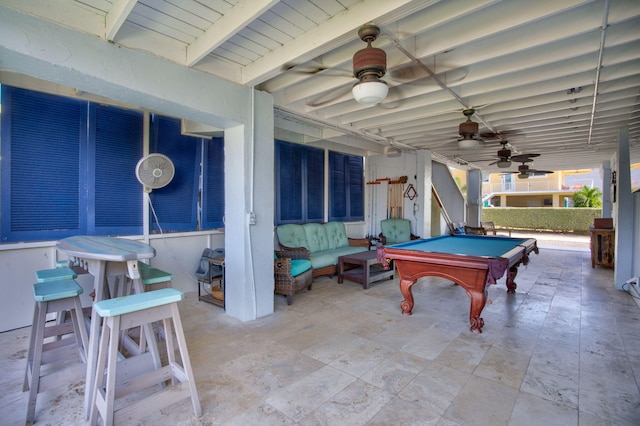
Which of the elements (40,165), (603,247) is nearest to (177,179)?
(40,165)

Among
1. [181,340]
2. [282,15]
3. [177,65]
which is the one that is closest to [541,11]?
[282,15]

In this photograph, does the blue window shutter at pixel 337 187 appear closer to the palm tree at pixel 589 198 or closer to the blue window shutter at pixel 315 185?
the blue window shutter at pixel 315 185

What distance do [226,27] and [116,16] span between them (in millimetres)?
752

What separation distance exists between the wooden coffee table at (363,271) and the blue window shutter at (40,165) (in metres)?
3.59

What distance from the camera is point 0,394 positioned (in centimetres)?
213

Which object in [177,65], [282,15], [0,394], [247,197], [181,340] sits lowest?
[0,394]

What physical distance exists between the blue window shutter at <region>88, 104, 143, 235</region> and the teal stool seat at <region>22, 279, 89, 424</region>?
1.50 metres

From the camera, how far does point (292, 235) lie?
532cm

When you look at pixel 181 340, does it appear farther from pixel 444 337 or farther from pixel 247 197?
pixel 444 337

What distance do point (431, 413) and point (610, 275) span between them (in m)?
6.21

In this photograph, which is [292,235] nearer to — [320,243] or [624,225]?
[320,243]

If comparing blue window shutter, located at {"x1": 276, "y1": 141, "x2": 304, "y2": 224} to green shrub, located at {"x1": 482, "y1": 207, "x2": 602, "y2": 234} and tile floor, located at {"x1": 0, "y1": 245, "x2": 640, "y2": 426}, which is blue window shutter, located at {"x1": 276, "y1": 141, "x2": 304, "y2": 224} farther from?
green shrub, located at {"x1": 482, "y1": 207, "x2": 602, "y2": 234}

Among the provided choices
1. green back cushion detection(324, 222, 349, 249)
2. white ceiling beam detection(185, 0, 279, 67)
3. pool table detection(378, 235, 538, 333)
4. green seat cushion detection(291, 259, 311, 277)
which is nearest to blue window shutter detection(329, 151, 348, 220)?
green back cushion detection(324, 222, 349, 249)

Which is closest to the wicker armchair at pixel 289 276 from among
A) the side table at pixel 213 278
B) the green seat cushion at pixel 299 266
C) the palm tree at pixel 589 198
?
the green seat cushion at pixel 299 266
